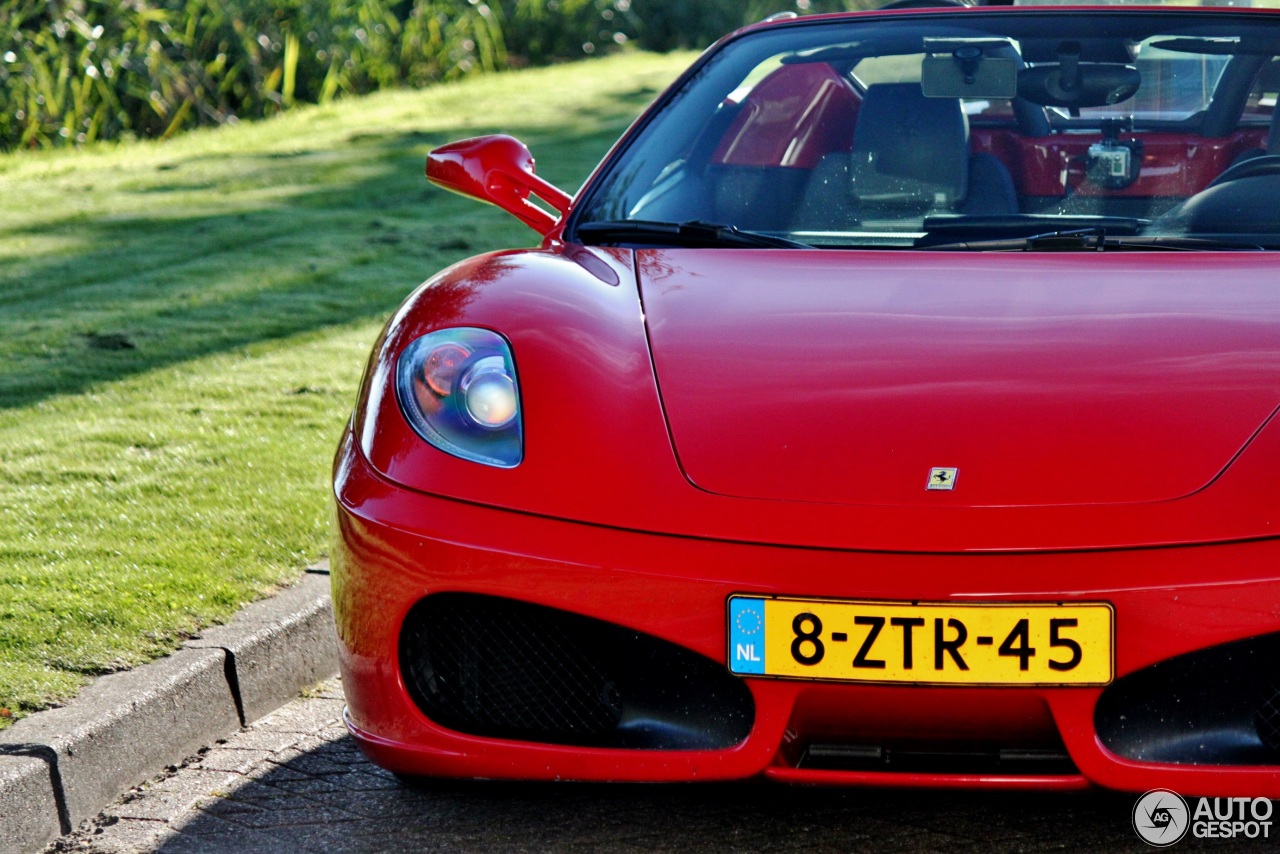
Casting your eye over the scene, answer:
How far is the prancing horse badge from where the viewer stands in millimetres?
2197

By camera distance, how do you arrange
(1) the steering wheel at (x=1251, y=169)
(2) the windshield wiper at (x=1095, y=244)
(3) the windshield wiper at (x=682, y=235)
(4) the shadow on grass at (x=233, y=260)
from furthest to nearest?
1. (4) the shadow on grass at (x=233, y=260)
2. (1) the steering wheel at (x=1251, y=169)
3. (3) the windshield wiper at (x=682, y=235)
4. (2) the windshield wiper at (x=1095, y=244)

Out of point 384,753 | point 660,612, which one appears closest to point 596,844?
point 384,753

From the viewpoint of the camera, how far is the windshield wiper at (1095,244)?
2.90 m

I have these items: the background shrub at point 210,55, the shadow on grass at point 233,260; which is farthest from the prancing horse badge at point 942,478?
the background shrub at point 210,55

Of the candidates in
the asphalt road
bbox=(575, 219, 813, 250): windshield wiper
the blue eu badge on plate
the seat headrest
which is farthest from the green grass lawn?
the seat headrest

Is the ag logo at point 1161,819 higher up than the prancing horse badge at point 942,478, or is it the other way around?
the prancing horse badge at point 942,478

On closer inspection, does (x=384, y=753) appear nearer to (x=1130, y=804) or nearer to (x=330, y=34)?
(x=1130, y=804)

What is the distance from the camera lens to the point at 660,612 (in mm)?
2145

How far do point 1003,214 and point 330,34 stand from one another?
1126cm

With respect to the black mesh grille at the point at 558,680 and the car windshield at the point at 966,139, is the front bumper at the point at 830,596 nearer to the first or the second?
the black mesh grille at the point at 558,680

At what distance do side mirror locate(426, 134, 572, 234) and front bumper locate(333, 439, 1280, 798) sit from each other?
1385 mm

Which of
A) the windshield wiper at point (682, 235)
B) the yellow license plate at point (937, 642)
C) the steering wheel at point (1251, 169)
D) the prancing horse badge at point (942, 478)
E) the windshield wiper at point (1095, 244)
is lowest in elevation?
the yellow license plate at point (937, 642)

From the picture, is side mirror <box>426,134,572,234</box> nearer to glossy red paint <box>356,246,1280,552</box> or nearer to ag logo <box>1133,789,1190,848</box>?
glossy red paint <box>356,246,1280,552</box>

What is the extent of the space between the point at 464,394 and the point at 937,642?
2.73 feet
